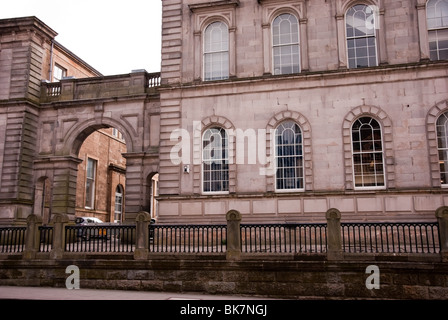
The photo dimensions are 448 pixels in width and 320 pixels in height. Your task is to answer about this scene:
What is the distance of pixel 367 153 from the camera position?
18625 millimetres

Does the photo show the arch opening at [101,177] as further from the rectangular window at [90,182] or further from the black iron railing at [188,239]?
the black iron railing at [188,239]

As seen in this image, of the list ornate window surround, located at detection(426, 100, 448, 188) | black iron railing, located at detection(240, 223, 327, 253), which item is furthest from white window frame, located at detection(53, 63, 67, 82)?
ornate window surround, located at detection(426, 100, 448, 188)

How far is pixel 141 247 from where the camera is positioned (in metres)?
14.4

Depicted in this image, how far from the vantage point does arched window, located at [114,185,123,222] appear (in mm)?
35334

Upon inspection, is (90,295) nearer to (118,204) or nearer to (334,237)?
(334,237)

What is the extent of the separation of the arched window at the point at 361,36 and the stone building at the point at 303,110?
44 mm

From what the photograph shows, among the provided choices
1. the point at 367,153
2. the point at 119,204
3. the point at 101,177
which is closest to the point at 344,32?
the point at 367,153

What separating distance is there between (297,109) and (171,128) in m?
5.87

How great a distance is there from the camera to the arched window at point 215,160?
20031mm

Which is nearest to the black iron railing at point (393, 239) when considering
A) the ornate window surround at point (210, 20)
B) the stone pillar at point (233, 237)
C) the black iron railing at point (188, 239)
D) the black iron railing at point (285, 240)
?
the black iron railing at point (285, 240)

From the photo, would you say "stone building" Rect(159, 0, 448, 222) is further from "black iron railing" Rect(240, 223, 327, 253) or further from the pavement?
the pavement

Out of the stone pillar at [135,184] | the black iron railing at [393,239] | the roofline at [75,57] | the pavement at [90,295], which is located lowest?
the pavement at [90,295]
